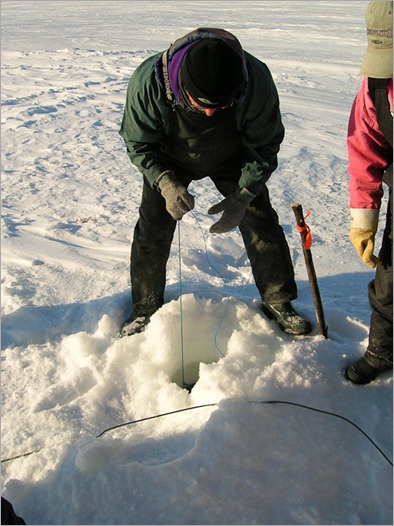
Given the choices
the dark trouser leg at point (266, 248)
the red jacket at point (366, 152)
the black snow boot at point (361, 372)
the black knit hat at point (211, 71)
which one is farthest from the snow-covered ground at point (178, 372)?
the black knit hat at point (211, 71)

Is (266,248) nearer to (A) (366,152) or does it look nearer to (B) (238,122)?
(B) (238,122)

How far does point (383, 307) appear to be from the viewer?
2.17 meters

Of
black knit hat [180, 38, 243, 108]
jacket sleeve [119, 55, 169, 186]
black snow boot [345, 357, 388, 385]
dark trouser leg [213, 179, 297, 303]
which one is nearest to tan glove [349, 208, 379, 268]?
black snow boot [345, 357, 388, 385]

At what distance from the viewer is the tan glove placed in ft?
6.94

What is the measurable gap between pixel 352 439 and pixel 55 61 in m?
10.8

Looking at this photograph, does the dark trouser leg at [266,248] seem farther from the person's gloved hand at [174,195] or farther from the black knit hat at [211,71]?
the black knit hat at [211,71]

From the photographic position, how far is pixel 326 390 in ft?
7.13

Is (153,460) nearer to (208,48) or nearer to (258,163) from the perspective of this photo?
(258,163)

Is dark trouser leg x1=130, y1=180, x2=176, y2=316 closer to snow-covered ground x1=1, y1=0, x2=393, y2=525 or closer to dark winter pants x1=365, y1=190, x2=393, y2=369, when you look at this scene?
snow-covered ground x1=1, y1=0, x2=393, y2=525

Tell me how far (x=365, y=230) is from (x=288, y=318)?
77cm

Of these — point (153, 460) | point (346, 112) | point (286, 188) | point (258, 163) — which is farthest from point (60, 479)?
point (346, 112)

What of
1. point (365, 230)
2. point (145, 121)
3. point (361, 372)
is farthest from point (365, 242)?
point (145, 121)

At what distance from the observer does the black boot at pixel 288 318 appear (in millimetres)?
2684

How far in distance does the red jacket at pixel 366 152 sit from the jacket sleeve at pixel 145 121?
2.78 feet
